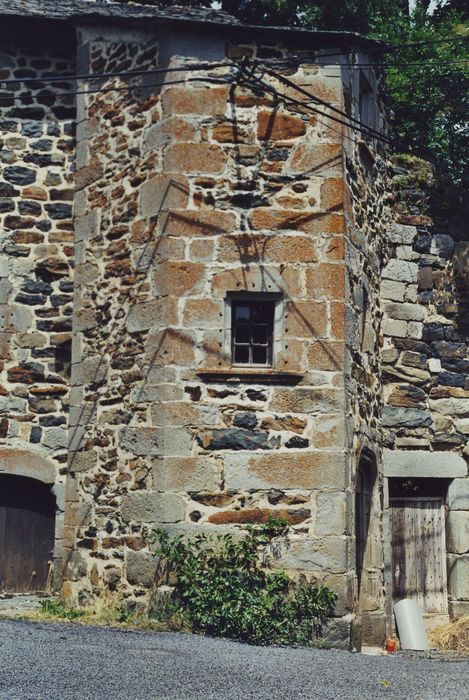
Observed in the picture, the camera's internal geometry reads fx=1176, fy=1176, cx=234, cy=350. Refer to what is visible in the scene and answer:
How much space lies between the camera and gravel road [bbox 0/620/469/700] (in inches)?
336

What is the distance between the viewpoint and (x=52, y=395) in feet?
44.3

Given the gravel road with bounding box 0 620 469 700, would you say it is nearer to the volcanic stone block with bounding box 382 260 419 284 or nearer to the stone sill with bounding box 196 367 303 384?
the stone sill with bounding box 196 367 303 384

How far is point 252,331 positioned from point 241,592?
2709 mm

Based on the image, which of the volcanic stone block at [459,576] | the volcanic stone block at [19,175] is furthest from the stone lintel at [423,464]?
the volcanic stone block at [19,175]

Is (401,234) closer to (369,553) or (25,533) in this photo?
(369,553)

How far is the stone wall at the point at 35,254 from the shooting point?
13469 millimetres

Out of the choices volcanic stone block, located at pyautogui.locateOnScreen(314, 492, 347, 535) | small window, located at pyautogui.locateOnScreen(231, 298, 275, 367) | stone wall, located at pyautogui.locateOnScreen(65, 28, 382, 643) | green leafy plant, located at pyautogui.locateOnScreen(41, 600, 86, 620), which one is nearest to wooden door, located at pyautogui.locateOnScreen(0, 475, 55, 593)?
stone wall, located at pyautogui.locateOnScreen(65, 28, 382, 643)

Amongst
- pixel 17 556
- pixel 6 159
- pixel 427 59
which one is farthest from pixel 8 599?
pixel 427 59

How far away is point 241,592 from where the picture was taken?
455 inches

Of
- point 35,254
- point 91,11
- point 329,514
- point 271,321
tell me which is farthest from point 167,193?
point 329,514

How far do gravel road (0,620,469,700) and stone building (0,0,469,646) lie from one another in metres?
1.22

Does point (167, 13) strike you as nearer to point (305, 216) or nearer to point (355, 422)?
point (305, 216)

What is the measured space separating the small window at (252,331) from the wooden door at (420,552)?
3.42m

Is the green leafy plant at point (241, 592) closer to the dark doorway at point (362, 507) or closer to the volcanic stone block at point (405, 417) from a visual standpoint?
the dark doorway at point (362, 507)
